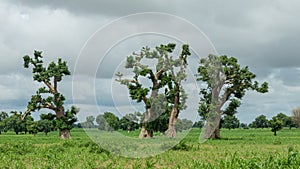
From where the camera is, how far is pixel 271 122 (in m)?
61.4

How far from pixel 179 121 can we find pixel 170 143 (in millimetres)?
1750

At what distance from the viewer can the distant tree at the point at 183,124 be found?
18.1m

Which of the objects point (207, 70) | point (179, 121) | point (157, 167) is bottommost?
point (157, 167)

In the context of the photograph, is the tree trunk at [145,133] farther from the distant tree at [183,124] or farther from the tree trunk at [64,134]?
the tree trunk at [64,134]

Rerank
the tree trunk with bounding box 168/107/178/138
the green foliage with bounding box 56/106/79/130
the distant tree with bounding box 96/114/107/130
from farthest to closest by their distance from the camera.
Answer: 1. the green foliage with bounding box 56/106/79/130
2. the tree trunk with bounding box 168/107/178/138
3. the distant tree with bounding box 96/114/107/130

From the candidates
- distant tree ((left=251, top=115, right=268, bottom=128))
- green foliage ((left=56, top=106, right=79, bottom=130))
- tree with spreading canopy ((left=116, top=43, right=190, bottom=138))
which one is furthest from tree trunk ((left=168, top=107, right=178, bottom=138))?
distant tree ((left=251, top=115, right=268, bottom=128))

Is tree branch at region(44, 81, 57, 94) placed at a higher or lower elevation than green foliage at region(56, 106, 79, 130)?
higher

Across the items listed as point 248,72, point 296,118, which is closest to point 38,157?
point 248,72

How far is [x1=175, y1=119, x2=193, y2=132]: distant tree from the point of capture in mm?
18092

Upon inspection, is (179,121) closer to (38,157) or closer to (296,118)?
(38,157)

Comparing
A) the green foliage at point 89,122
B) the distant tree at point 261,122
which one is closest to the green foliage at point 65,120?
the green foliage at point 89,122

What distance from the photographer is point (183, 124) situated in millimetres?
19078

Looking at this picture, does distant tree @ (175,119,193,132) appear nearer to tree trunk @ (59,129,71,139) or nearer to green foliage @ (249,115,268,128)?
tree trunk @ (59,129,71,139)

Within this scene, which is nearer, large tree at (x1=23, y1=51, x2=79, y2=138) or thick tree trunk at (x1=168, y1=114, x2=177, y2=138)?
thick tree trunk at (x1=168, y1=114, x2=177, y2=138)
